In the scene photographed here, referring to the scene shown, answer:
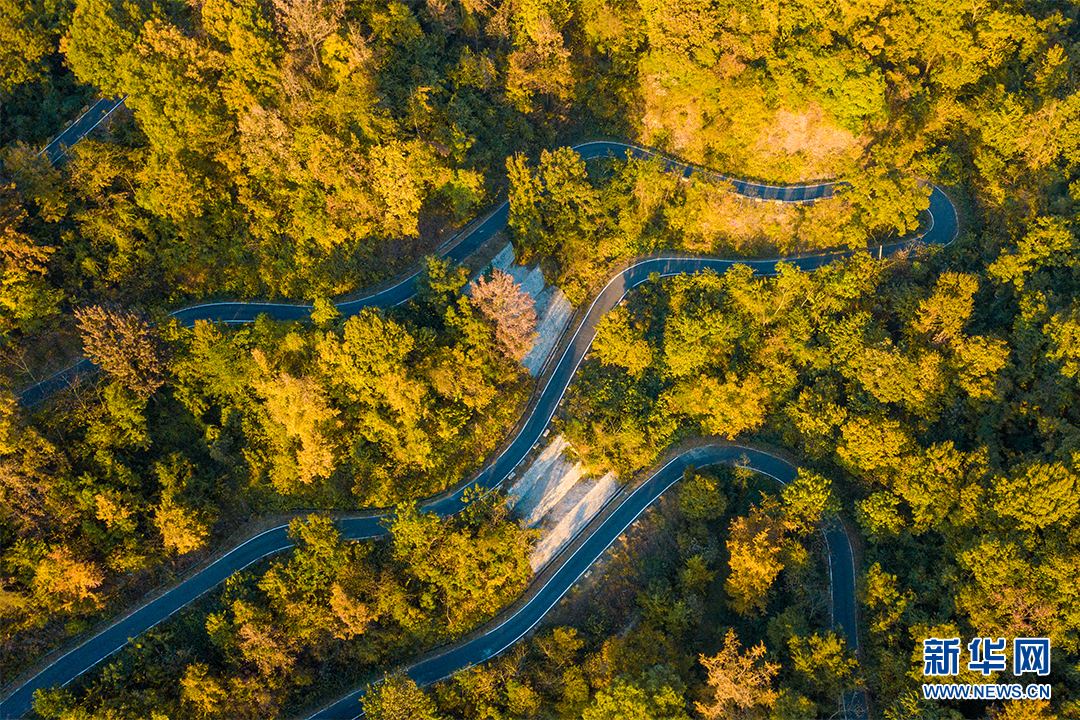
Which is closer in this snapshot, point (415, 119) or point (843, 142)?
point (415, 119)

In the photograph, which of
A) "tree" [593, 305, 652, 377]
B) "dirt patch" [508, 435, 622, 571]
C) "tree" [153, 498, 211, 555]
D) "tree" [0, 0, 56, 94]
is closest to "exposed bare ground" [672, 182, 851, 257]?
"tree" [593, 305, 652, 377]

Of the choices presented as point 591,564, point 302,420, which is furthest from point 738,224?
point 302,420

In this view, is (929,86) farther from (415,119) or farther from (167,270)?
(167,270)

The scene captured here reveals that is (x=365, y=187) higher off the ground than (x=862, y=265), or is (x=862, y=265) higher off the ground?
(x=862, y=265)

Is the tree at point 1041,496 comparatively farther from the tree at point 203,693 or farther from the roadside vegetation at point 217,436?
the tree at point 203,693

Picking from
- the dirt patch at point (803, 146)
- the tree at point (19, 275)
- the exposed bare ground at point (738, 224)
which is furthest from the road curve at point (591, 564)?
the tree at point (19, 275)

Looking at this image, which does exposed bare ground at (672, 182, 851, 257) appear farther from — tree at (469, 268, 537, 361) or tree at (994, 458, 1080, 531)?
tree at (994, 458, 1080, 531)

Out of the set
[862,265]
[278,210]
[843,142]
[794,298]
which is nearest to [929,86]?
[843,142]
